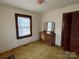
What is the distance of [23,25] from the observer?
13.0 feet

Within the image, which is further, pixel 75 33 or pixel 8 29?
pixel 8 29

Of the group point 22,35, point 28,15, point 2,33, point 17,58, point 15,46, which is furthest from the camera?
point 28,15

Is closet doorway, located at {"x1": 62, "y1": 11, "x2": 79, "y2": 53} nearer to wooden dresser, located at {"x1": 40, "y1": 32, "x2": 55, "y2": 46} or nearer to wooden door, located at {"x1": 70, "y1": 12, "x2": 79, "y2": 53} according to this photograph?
wooden door, located at {"x1": 70, "y1": 12, "x2": 79, "y2": 53}

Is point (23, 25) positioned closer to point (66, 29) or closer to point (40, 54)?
point (40, 54)

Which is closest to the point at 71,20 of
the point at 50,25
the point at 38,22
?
the point at 50,25

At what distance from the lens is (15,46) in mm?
3576

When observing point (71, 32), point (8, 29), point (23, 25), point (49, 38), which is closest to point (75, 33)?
point (71, 32)

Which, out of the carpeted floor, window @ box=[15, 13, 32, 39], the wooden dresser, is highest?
window @ box=[15, 13, 32, 39]

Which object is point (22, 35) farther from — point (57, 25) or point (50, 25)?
point (57, 25)

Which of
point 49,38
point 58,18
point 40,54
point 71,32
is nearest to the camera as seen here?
point 40,54

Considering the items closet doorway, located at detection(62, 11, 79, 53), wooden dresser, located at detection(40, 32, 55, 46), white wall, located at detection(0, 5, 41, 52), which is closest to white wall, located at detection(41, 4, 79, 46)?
wooden dresser, located at detection(40, 32, 55, 46)

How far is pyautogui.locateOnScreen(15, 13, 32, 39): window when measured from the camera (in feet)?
11.9

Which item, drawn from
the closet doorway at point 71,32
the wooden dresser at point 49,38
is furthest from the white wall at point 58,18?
the closet doorway at point 71,32

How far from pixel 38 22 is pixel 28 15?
1125 mm
